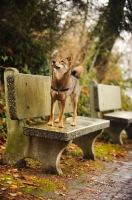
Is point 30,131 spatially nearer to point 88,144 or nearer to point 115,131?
point 88,144

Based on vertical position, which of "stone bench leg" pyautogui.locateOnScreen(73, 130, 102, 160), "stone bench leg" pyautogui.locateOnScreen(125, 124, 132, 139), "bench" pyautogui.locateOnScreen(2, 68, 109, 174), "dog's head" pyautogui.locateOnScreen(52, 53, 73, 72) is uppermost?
"dog's head" pyautogui.locateOnScreen(52, 53, 73, 72)

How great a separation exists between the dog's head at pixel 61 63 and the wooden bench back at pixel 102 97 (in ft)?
7.75

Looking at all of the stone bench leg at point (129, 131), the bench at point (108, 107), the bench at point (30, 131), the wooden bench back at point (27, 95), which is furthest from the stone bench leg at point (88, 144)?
the stone bench leg at point (129, 131)

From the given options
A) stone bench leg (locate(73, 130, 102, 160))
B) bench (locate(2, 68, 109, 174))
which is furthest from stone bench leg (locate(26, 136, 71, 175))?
stone bench leg (locate(73, 130, 102, 160))

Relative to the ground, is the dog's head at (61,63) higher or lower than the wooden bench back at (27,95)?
higher

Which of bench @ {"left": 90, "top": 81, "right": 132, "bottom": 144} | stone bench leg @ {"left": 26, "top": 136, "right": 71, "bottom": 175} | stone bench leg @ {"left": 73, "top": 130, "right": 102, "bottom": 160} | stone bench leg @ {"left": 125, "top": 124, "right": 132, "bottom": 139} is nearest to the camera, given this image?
stone bench leg @ {"left": 26, "top": 136, "right": 71, "bottom": 175}

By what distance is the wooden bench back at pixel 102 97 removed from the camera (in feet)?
18.2

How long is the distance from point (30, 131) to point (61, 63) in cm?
86

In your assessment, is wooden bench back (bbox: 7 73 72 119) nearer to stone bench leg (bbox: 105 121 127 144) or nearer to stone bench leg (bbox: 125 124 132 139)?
stone bench leg (bbox: 105 121 127 144)

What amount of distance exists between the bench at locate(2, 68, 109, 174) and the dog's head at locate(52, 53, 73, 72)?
0.47 metres

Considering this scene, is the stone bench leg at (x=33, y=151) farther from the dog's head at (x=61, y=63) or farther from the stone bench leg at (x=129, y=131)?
the stone bench leg at (x=129, y=131)

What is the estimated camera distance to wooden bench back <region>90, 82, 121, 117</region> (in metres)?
5.55

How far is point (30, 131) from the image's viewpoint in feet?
10.7

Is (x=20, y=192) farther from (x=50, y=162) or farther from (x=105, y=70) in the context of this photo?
(x=105, y=70)
